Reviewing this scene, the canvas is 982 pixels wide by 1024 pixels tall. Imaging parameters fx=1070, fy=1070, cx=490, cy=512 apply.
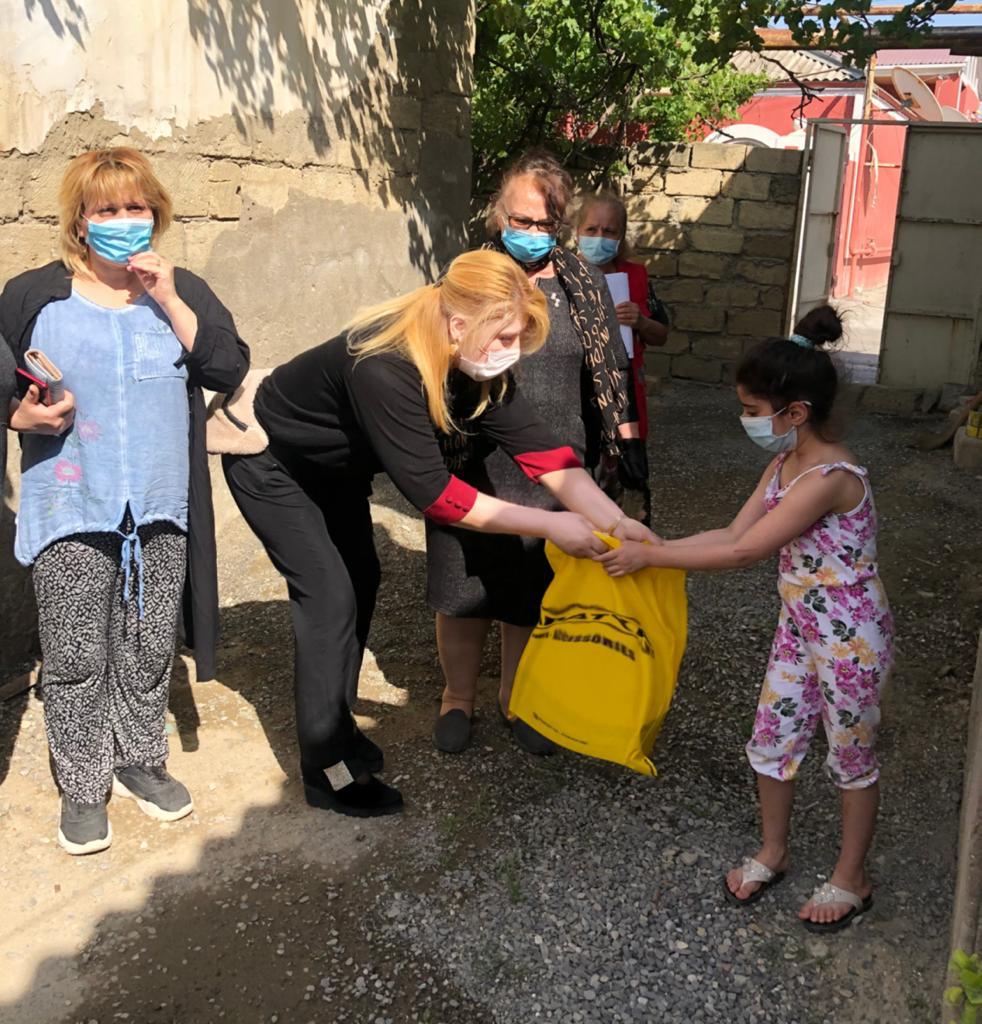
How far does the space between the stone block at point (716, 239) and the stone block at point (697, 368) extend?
36.8 inches

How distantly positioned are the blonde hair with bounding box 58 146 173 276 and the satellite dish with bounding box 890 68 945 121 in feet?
59.7

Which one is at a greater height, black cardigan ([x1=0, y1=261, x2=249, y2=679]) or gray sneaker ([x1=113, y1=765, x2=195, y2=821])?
black cardigan ([x1=0, y1=261, x2=249, y2=679])

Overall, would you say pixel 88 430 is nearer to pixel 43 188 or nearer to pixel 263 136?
pixel 43 188

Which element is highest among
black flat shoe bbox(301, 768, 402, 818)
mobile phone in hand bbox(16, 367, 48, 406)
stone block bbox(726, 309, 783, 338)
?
mobile phone in hand bbox(16, 367, 48, 406)

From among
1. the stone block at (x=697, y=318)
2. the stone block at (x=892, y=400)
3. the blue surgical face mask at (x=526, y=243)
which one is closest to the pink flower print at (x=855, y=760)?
the blue surgical face mask at (x=526, y=243)

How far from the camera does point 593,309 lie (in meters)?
3.29

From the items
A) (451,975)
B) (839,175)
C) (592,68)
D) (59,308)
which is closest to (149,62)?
(59,308)

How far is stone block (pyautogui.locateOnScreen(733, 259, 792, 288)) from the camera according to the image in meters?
8.99

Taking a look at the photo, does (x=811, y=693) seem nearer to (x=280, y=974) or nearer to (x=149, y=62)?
(x=280, y=974)

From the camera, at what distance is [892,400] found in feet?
29.2

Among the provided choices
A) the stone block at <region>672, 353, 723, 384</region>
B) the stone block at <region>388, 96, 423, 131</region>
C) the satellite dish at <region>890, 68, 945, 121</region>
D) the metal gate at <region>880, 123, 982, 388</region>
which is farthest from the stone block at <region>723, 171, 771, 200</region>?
the satellite dish at <region>890, 68, 945, 121</region>

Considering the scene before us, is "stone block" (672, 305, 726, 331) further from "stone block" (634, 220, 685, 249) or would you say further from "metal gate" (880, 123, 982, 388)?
"metal gate" (880, 123, 982, 388)

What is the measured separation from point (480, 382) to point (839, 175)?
29.0ft

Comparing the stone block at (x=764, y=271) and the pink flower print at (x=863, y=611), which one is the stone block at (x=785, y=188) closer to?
the stone block at (x=764, y=271)
